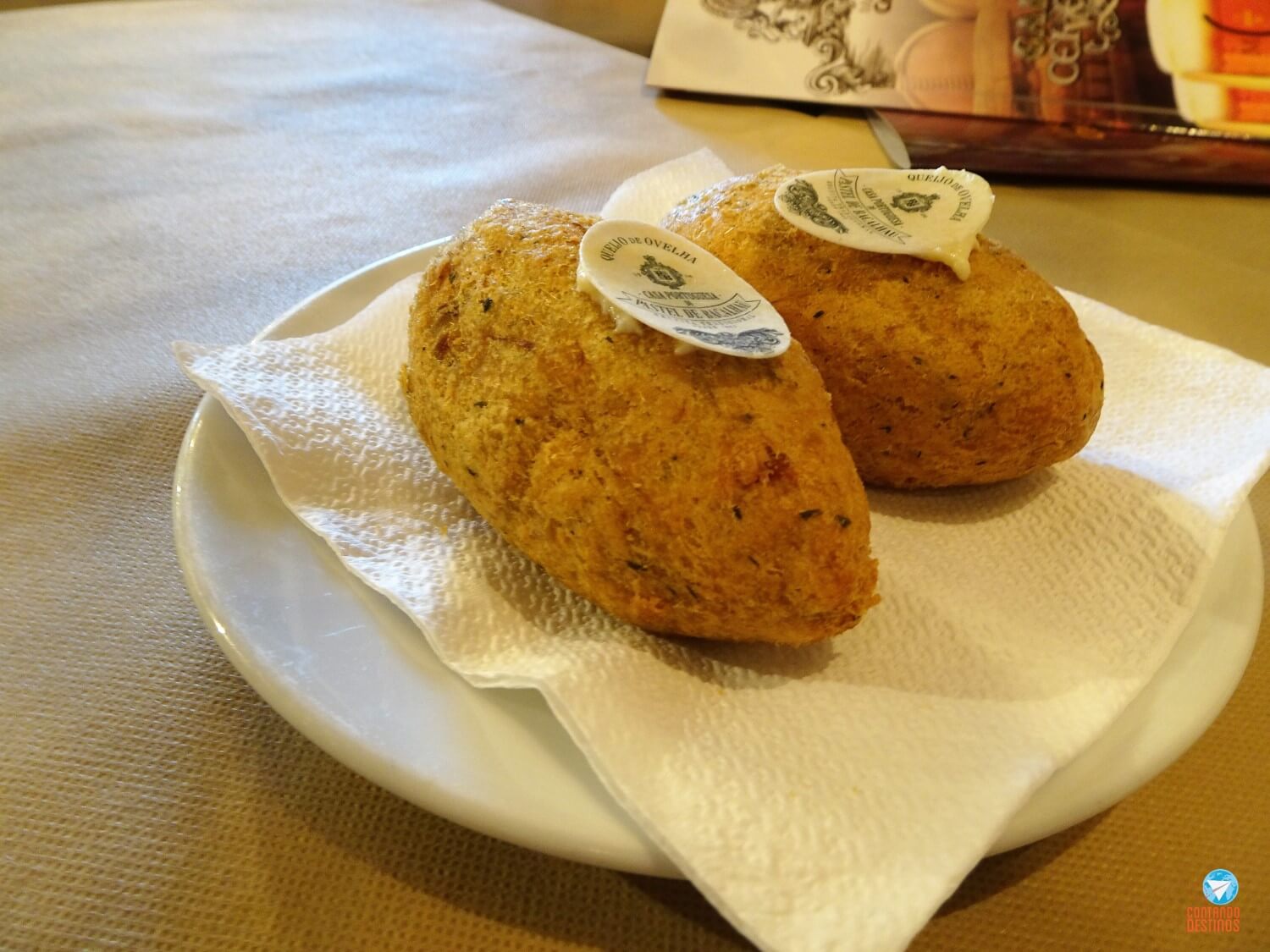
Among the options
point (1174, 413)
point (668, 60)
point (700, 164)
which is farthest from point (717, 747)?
point (668, 60)

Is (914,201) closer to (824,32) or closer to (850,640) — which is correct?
(850,640)

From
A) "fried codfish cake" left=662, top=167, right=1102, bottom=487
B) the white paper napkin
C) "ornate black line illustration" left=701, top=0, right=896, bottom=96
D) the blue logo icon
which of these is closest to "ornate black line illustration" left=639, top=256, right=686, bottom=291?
"fried codfish cake" left=662, top=167, right=1102, bottom=487

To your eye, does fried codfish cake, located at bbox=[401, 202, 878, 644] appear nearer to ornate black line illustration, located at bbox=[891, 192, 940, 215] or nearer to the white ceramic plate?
the white ceramic plate

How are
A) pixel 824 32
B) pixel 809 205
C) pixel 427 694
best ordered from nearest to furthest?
pixel 427 694 < pixel 809 205 < pixel 824 32

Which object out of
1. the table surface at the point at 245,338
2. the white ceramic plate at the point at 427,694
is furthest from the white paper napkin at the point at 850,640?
the table surface at the point at 245,338

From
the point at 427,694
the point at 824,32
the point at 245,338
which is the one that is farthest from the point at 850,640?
the point at 824,32

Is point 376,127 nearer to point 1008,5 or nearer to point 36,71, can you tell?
point 36,71
